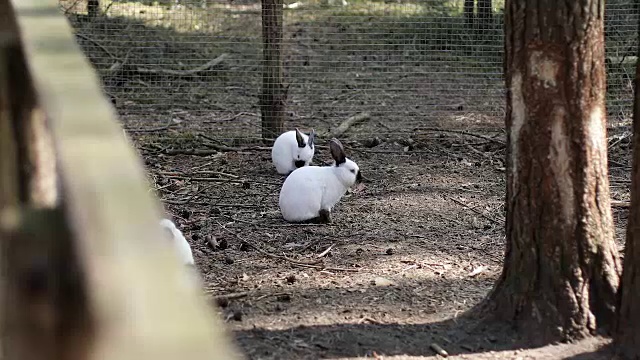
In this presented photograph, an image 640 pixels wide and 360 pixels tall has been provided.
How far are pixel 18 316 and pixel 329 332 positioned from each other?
10.1 ft

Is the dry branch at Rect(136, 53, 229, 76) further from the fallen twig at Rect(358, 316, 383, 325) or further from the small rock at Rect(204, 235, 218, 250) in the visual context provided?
the fallen twig at Rect(358, 316, 383, 325)

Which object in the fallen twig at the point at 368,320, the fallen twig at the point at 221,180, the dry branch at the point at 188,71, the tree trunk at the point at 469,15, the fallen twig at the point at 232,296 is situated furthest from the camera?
the dry branch at the point at 188,71

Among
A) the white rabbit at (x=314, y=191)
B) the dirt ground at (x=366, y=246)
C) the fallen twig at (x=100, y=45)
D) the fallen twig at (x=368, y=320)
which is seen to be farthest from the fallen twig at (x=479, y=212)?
the fallen twig at (x=100, y=45)

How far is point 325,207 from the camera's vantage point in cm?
661

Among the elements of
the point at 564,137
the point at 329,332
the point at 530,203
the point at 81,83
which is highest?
the point at 81,83

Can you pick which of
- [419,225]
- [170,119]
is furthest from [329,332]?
[170,119]

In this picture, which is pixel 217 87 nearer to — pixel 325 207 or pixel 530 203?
pixel 325 207

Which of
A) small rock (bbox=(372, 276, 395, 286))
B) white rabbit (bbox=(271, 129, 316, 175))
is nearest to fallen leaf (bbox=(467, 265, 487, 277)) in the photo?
small rock (bbox=(372, 276, 395, 286))

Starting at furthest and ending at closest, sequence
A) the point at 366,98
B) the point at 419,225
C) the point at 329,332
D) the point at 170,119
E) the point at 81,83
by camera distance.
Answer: the point at 366,98
the point at 170,119
the point at 419,225
the point at 329,332
the point at 81,83

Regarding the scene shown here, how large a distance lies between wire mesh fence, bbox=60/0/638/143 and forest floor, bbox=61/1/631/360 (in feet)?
0.12

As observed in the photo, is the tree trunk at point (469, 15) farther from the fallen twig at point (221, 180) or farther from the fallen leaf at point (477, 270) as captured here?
→ the fallen leaf at point (477, 270)

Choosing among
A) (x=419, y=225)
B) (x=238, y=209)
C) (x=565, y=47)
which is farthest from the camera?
(x=238, y=209)

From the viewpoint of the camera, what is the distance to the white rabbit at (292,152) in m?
7.96

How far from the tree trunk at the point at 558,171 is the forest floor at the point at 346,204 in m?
0.17
